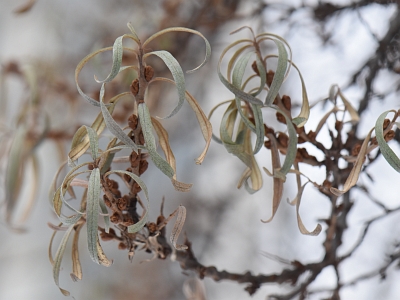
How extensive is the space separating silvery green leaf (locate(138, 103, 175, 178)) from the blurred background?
0.17 meters

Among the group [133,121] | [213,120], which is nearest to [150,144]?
[133,121]

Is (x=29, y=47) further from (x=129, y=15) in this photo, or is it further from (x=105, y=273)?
(x=105, y=273)

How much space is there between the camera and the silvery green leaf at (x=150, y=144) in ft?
0.71

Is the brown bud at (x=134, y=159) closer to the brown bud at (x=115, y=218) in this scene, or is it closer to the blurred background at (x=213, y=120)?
the brown bud at (x=115, y=218)

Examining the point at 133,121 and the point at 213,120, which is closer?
the point at 133,121

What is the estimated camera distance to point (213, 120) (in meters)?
0.85

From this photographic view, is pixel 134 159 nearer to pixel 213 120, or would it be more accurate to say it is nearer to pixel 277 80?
pixel 277 80

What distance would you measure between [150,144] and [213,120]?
635mm

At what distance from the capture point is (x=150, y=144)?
0.22 m

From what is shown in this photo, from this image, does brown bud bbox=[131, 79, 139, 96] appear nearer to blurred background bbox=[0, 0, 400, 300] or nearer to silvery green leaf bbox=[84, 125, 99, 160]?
silvery green leaf bbox=[84, 125, 99, 160]

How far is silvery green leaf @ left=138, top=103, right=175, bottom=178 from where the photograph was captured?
0.22 m

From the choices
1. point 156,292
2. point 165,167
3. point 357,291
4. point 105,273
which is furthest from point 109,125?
point 105,273

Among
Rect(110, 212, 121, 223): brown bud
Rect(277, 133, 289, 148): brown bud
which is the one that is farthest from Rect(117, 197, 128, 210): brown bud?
Rect(277, 133, 289, 148): brown bud

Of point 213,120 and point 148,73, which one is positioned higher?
point 213,120
